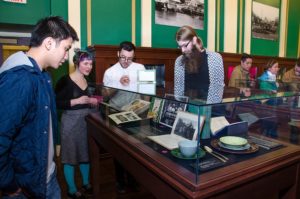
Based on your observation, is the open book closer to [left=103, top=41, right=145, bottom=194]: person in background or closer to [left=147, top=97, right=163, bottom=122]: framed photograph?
[left=147, top=97, right=163, bottom=122]: framed photograph

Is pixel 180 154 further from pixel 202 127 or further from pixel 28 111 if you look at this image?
pixel 28 111

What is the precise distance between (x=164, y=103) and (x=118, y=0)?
3380mm

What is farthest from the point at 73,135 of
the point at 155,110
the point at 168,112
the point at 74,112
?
the point at 168,112

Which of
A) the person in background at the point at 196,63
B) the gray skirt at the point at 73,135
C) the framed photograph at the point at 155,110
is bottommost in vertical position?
the gray skirt at the point at 73,135

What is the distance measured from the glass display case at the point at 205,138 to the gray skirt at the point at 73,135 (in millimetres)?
548

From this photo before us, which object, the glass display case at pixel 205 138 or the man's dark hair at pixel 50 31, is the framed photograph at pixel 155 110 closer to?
the glass display case at pixel 205 138

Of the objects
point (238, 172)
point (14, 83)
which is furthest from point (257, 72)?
point (14, 83)

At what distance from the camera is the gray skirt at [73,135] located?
2545 mm

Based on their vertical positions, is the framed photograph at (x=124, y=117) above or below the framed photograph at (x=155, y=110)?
below

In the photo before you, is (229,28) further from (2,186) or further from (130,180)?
(2,186)

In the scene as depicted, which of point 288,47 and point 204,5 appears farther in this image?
point 288,47

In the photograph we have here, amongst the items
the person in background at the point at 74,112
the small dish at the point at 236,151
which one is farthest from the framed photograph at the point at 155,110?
the person in background at the point at 74,112

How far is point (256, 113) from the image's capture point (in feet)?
5.17

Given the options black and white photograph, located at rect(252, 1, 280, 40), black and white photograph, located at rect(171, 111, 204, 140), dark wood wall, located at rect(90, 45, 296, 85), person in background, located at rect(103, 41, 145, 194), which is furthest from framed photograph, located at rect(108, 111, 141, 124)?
black and white photograph, located at rect(252, 1, 280, 40)
